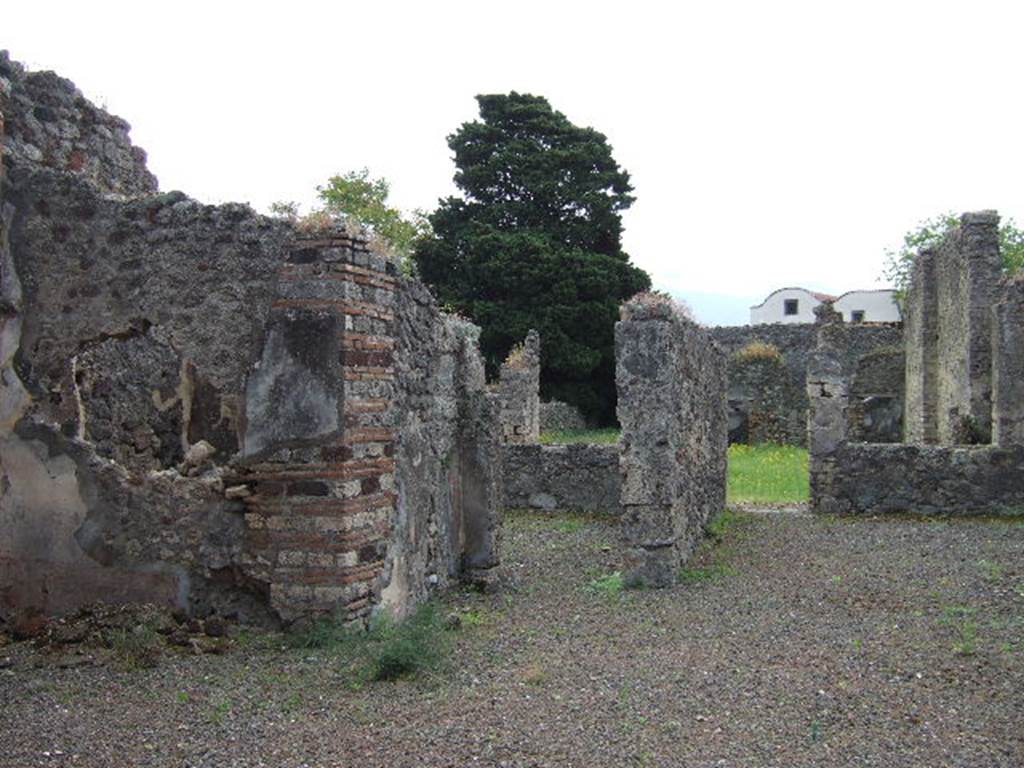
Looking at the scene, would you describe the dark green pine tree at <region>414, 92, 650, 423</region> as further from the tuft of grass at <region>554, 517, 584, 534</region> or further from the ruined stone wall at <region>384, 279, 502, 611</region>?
the ruined stone wall at <region>384, 279, 502, 611</region>

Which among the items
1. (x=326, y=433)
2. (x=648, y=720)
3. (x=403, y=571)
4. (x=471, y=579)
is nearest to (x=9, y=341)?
(x=326, y=433)

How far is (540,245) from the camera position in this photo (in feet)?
115

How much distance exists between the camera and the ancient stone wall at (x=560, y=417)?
31406mm

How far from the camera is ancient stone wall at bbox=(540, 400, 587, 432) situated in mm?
31406

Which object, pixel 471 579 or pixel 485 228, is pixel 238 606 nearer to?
pixel 471 579

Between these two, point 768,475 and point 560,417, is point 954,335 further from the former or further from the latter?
point 560,417

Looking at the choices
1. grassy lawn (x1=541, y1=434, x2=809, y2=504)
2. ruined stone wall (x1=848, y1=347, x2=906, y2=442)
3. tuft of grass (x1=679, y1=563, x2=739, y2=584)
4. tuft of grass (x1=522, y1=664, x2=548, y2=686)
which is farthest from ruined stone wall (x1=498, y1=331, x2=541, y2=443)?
tuft of grass (x1=522, y1=664, x2=548, y2=686)

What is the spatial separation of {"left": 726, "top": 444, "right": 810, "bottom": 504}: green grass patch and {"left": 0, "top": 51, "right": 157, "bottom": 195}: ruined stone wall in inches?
454

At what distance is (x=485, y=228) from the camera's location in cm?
3616

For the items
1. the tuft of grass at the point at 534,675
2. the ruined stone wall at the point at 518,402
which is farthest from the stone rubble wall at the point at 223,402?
the ruined stone wall at the point at 518,402

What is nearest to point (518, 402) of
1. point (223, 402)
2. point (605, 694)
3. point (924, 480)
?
point (924, 480)

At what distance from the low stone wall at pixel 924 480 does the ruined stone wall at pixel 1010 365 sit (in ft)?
8.73

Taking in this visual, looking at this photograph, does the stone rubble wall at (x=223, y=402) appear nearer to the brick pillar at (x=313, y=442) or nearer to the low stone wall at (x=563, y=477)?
the brick pillar at (x=313, y=442)

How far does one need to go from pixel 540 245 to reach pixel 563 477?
20.0 m
